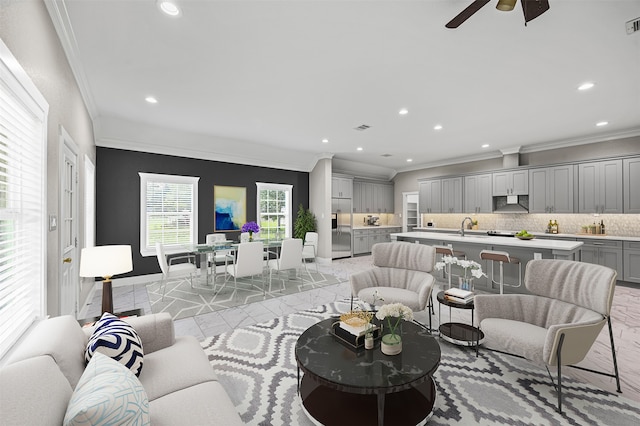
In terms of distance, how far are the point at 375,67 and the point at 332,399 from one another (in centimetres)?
311

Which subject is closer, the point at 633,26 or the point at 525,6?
the point at 525,6

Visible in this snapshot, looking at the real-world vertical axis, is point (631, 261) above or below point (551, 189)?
below

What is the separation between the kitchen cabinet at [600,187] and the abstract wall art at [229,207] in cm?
733

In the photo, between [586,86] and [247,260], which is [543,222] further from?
[247,260]

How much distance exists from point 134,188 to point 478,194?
26.3ft

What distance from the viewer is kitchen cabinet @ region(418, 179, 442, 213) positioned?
795 cm

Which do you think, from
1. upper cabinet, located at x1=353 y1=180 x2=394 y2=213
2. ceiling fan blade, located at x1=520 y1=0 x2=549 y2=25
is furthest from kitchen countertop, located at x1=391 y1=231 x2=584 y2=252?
upper cabinet, located at x1=353 y1=180 x2=394 y2=213

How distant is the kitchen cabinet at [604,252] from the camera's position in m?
4.96

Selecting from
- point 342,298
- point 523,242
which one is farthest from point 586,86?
point 342,298

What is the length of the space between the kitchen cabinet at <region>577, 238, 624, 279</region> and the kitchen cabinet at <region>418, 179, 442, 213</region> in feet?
10.5

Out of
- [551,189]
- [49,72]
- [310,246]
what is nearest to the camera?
[49,72]

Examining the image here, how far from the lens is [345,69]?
2982 millimetres

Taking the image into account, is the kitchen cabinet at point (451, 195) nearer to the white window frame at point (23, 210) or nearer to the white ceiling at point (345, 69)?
the white ceiling at point (345, 69)

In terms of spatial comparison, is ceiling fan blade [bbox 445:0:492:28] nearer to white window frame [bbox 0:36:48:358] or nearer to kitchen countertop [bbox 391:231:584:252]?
white window frame [bbox 0:36:48:358]
